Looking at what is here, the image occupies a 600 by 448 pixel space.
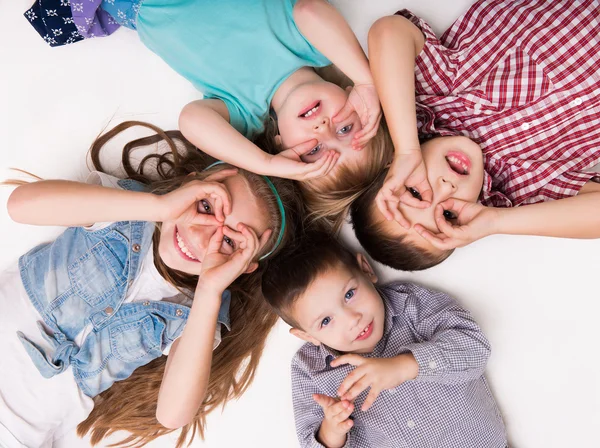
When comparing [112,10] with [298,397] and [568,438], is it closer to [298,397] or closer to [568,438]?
[298,397]

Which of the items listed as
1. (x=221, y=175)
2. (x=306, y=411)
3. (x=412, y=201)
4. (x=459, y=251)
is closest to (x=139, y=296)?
(x=221, y=175)

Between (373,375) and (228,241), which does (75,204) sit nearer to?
(228,241)

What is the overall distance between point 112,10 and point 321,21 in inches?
20.3

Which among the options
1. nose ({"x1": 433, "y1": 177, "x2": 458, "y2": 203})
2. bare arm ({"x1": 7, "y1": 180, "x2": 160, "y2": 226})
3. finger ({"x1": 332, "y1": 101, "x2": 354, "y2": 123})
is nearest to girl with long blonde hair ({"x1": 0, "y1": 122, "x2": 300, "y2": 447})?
bare arm ({"x1": 7, "y1": 180, "x2": 160, "y2": 226})

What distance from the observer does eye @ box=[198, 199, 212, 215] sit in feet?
4.18

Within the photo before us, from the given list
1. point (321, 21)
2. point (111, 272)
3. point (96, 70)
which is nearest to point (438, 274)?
point (321, 21)

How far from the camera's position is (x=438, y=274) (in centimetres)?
151

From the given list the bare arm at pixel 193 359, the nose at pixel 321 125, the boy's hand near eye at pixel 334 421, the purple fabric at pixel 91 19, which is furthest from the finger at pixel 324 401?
the purple fabric at pixel 91 19

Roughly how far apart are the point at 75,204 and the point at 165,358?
50cm

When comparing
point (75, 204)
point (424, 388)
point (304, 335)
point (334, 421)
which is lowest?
point (424, 388)

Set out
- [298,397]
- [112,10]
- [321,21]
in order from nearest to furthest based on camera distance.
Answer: [321,21]
[112,10]
[298,397]

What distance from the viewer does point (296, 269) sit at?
4.33ft

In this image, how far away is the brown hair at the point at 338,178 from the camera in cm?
129

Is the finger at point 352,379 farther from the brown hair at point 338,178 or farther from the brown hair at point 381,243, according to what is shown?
the brown hair at point 338,178
